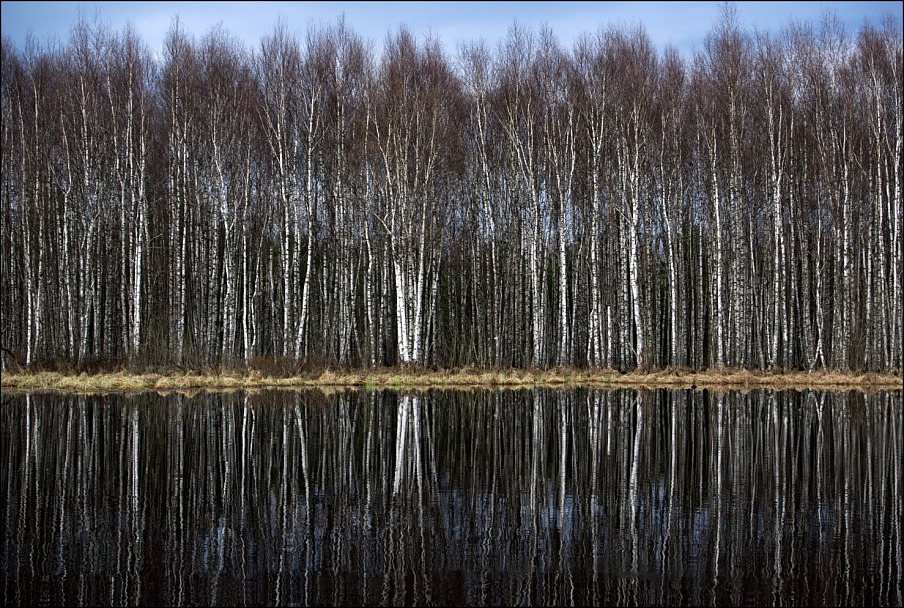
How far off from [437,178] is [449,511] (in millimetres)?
26345

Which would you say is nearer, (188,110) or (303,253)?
(188,110)

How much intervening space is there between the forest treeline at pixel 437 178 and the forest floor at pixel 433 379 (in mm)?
1050

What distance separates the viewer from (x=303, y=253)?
3934cm

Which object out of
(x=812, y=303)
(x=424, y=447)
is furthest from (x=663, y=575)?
(x=812, y=303)

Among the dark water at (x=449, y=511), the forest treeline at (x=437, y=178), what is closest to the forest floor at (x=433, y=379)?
the forest treeline at (x=437, y=178)

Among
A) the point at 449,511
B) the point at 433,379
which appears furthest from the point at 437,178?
the point at 449,511

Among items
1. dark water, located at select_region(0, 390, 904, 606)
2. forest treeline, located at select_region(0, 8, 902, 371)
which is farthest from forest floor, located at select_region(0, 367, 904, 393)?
dark water, located at select_region(0, 390, 904, 606)

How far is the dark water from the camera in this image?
5.80m

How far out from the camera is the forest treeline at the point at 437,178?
1097 inches

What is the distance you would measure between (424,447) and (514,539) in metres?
5.36

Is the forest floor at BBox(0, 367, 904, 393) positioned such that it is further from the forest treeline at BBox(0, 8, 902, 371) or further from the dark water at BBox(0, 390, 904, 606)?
the dark water at BBox(0, 390, 904, 606)

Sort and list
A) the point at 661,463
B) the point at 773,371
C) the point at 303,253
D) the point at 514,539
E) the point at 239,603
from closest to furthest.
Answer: the point at 239,603
the point at 514,539
the point at 661,463
the point at 773,371
the point at 303,253

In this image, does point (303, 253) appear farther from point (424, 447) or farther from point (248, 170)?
point (424, 447)

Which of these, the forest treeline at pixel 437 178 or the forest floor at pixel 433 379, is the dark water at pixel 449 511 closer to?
the forest floor at pixel 433 379
